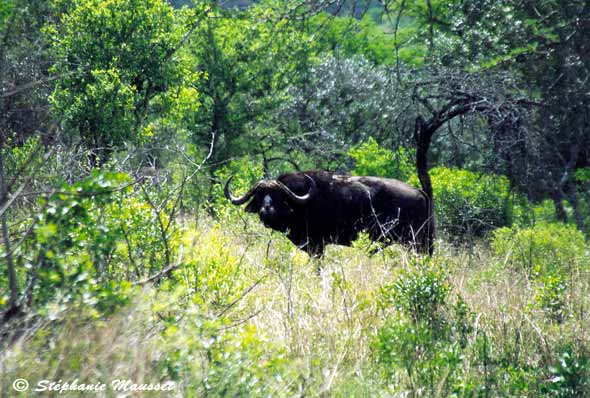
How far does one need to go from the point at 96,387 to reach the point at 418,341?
264 cm

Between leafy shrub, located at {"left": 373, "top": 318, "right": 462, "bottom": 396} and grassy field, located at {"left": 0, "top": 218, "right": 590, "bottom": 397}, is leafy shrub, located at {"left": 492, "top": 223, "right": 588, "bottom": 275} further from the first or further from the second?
leafy shrub, located at {"left": 373, "top": 318, "right": 462, "bottom": 396}

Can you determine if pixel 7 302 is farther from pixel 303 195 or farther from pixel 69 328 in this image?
pixel 303 195

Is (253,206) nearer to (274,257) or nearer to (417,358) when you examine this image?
(274,257)

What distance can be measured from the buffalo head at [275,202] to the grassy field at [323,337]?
11.3 feet

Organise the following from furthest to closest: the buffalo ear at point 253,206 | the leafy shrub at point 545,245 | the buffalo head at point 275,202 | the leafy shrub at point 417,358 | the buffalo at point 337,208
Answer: the buffalo ear at point 253,206
the buffalo at point 337,208
the buffalo head at point 275,202
the leafy shrub at point 545,245
the leafy shrub at point 417,358

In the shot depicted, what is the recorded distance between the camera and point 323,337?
5852mm

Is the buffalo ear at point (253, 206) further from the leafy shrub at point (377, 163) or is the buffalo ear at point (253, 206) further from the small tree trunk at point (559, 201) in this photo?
the small tree trunk at point (559, 201)

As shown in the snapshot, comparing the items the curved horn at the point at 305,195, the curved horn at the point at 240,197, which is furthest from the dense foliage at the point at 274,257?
the curved horn at the point at 305,195

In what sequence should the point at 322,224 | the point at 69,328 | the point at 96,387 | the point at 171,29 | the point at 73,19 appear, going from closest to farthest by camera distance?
the point at 96,387, the point at 69,328, the point at 322,224, the point at 73,19, the point at 171,29

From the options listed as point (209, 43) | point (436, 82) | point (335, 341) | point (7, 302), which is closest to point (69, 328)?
point (7, 302)

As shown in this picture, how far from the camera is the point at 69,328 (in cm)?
407

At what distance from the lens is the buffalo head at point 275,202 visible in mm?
11539

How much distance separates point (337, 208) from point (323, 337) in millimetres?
6058

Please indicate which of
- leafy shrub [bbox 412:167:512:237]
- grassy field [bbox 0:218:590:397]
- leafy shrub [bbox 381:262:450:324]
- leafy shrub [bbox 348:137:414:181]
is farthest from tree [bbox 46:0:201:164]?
leafy shrub [bbox 381:262:450:324]
